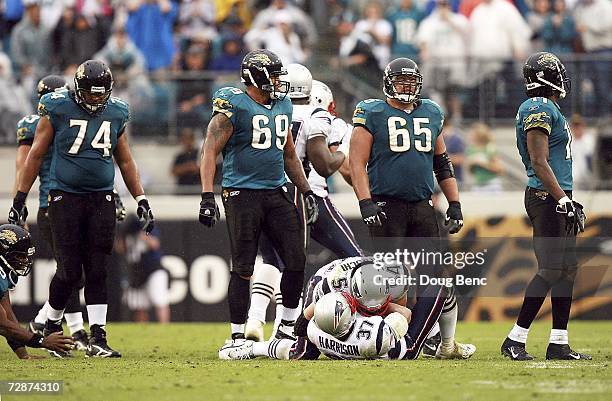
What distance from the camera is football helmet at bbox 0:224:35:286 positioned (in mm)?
8398

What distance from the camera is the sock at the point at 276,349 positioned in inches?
332

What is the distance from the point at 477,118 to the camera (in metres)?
15.0

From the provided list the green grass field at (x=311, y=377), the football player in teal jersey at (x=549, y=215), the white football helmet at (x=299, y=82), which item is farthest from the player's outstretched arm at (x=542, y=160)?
Answer: the white football helmet at (x=299, y=82)

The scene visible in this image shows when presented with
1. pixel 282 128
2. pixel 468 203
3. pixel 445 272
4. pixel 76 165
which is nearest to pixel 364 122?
pixel 282 128

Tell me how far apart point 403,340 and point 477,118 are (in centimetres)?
713

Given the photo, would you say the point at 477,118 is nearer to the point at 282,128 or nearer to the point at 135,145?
the point at 135,145

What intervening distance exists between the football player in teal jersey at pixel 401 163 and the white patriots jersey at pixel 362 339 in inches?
21.6

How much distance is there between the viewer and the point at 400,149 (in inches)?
341

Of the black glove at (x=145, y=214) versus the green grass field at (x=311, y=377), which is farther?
the black glove at (x=145, y=214)

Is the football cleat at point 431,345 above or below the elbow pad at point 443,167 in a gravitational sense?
below

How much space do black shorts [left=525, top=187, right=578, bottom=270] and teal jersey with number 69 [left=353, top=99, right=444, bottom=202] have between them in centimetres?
76

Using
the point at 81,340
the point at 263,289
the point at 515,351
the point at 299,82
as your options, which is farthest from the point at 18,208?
the point at 515,351

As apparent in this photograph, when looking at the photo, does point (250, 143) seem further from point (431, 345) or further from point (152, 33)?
point (152, 33)

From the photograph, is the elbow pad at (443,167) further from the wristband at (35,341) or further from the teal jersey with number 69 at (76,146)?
the wristband at (35,341)
